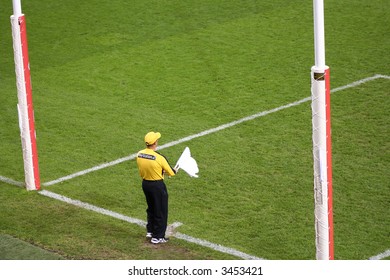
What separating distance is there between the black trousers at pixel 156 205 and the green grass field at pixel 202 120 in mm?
309

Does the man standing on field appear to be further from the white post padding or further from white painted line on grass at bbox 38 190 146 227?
the white post padding

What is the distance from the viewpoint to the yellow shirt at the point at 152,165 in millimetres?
13922

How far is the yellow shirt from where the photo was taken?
45.7 feet

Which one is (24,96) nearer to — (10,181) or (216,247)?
(10,181)

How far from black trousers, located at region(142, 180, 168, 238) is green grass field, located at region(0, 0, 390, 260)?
309mm

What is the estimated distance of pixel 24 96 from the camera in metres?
16.2

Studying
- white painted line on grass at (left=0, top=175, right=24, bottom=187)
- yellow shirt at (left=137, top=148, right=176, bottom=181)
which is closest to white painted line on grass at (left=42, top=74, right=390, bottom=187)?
white painted line on grass at (left=0, top=175, right=24, bottom=187)

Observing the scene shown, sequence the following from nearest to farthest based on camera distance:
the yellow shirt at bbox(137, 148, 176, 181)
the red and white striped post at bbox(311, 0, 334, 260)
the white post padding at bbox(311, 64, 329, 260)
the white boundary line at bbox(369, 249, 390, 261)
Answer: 1. the red and white striped post at bbox(311, 0, 334, 260)
2. the white post padding at bbox(311, 64, 329, 260)
3. the white boundary line at bbox(369, 249, 390, 261)
4. the yellow shirt at bbox(137, 148, 176, 181)

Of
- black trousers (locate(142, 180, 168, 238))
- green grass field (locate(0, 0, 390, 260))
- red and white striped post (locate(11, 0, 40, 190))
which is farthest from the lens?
red and white striped post (locate(11, 0, 40, 190))

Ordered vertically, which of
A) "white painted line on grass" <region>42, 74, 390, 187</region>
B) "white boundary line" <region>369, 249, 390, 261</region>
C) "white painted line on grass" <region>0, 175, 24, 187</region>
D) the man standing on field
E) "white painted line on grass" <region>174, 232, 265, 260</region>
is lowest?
"white painted line on grass" <region>174, 232, 265, 260</region>

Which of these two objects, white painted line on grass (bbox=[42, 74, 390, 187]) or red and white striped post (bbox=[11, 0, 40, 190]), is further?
white painted line on grass (bbox=[42, 74, 390, 187])

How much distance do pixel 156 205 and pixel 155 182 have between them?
336 millimetres
